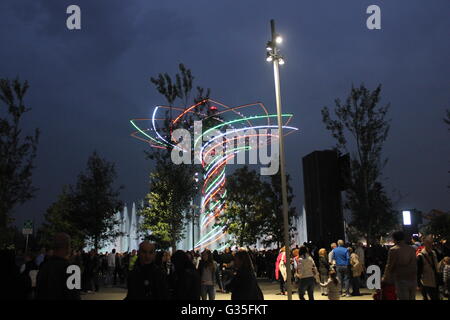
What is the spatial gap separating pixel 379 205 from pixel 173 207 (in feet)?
46.5

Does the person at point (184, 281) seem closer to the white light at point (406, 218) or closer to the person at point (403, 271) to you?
the person at point (403, 271)

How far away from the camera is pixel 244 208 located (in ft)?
122

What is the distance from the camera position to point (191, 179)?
98.7 ft

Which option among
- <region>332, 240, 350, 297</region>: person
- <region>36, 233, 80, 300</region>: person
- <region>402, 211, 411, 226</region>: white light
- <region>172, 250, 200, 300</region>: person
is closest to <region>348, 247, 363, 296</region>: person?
<region>332, 240, 350, 297</region>: person

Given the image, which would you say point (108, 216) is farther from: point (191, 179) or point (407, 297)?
point (407, 297)

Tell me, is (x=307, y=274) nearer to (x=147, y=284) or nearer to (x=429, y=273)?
(x=429, y=273)

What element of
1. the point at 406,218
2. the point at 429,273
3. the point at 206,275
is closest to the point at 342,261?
the point at 206,275

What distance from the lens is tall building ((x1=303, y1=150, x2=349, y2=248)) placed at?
88.8 feet

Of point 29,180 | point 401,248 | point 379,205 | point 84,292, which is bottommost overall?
point 84,292

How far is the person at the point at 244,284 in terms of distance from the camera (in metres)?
6.81

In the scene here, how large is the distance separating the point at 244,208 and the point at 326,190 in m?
11.3

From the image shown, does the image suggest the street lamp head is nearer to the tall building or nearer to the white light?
the tall building

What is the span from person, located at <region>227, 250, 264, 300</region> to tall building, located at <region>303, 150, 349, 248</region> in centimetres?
2044
